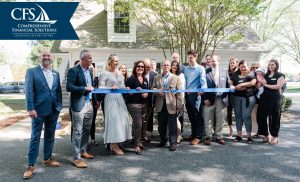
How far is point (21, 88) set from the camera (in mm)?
39188

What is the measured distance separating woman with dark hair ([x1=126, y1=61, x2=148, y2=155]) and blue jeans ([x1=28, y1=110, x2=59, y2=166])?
1620 millimetres

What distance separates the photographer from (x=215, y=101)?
703cm

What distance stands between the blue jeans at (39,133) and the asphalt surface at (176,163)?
0.94 feet

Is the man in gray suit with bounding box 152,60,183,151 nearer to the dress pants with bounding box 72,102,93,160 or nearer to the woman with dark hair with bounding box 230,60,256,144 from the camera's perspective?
the woman with dark hair with bounding box 230,60,256,144

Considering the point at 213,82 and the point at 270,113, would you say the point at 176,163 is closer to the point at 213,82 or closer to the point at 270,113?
the point at 213,82

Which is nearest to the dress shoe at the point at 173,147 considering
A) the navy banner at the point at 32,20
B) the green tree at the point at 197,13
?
the green tree at the point at 197,13

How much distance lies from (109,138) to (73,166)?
933mm

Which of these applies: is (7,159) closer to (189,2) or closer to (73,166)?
(73,166)

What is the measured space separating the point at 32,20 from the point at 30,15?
0.24m

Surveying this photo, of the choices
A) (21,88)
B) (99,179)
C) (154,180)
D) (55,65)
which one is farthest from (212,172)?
(21,88)

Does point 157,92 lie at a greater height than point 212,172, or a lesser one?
greater

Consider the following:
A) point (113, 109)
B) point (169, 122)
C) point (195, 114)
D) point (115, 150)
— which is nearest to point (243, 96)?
point (195, 114)

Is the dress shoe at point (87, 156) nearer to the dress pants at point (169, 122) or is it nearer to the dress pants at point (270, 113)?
the dress pants at point (169, 122)

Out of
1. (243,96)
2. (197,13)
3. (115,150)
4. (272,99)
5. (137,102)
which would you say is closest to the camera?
(115,150)
